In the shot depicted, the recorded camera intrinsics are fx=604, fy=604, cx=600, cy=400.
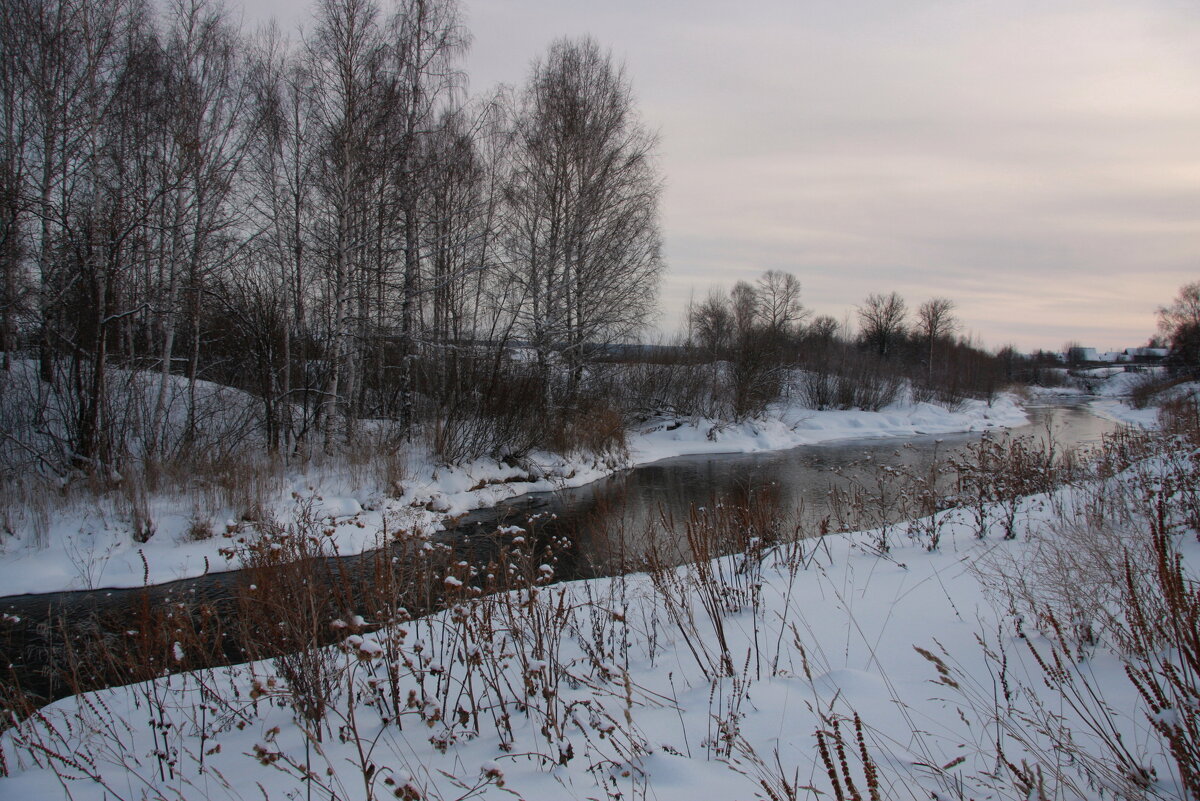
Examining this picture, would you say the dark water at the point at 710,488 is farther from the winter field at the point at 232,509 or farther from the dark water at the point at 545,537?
the winter field at the point at 232,509

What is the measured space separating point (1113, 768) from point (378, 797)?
2731mm

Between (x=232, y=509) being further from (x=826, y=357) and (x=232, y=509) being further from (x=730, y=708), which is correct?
(x=826, y=357)

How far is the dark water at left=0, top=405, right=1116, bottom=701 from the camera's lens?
4309 mm

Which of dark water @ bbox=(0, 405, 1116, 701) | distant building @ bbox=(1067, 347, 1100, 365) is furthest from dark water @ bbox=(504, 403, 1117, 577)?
distant building @ bbox=(1067, 347, 1100, 365)

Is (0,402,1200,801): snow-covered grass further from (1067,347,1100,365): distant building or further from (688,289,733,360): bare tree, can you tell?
(1067,347,1100,365): distant building

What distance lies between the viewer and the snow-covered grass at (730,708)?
2199mm

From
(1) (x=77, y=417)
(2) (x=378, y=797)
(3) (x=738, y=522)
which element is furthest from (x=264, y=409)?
(2) (x=378, y=797)

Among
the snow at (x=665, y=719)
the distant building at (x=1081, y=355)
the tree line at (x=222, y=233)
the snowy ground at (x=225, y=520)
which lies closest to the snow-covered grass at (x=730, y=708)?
the snow at (x=665, y=719)

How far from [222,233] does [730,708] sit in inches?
468

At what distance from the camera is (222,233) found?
10930 mm

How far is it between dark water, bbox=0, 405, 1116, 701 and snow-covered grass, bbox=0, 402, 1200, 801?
43cm

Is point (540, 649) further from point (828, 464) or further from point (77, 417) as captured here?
point (828, 464)

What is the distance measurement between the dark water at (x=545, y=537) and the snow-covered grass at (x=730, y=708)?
16.9 inches

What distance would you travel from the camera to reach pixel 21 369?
953 cm
